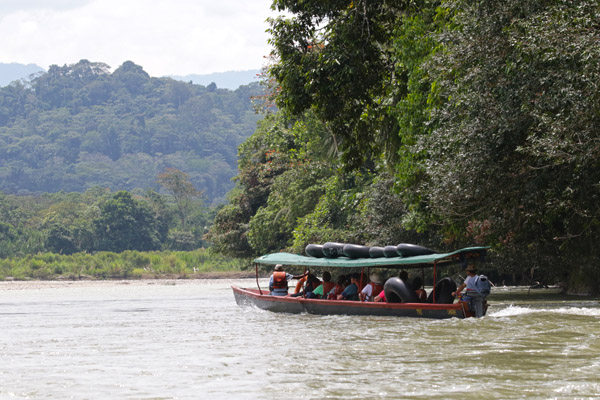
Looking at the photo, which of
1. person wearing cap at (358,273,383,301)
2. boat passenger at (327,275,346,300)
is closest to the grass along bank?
boat passenger at (327,275,346,300)

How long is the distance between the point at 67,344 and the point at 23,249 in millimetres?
62764

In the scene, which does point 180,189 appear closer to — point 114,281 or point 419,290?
point 114,281

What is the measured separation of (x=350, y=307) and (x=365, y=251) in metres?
1.82

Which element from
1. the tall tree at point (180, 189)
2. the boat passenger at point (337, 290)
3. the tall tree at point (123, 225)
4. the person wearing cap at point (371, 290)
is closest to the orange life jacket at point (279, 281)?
the boat passenger at point (337, 290)

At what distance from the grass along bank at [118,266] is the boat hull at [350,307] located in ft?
140

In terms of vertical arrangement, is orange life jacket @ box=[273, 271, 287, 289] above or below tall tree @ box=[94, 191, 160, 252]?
below

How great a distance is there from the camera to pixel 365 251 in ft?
66.0

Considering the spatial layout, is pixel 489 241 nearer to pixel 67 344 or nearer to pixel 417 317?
pixel 417 317

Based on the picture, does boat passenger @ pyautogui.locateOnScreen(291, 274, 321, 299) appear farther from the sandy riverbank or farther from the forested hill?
the forested hill

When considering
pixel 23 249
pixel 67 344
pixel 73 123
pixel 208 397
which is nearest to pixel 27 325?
pixel 67 344

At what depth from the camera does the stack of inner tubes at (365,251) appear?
727 inches

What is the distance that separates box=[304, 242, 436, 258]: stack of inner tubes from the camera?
18453 mm

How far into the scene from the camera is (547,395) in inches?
331

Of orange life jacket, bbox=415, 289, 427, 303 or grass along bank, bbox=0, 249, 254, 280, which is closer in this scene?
orange life jacket, bbox=415, 289, 427, 303
